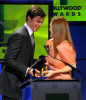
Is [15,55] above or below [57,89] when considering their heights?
above

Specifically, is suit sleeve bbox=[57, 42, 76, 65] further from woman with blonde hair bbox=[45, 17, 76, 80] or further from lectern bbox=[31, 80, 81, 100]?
lectern bbox=[31, 80, 81, 100]

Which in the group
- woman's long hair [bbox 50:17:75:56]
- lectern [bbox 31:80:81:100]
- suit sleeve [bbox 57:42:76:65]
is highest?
woman's long hair [bbox 50:17:75:56]

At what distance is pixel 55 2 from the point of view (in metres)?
4.63

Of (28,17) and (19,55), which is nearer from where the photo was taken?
(19,55)

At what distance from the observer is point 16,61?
2770mm

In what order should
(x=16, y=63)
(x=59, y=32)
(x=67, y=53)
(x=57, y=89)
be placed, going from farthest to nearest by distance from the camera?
(x=16, y=63) < (x=59, y=32) < (x=67, y=53) < (x=57, y=89)

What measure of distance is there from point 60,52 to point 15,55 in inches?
18.7

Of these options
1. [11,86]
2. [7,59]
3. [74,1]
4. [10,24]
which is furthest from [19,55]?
[74,1]

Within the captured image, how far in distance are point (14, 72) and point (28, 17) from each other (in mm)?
607

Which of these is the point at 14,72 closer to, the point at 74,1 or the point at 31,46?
the point at 31,46

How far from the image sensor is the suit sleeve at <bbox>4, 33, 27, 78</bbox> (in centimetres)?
275

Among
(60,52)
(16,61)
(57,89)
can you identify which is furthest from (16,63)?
(57,89)

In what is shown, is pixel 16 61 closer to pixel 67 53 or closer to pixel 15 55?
pixel 15 55

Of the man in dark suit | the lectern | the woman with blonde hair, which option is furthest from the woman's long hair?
the lectern
